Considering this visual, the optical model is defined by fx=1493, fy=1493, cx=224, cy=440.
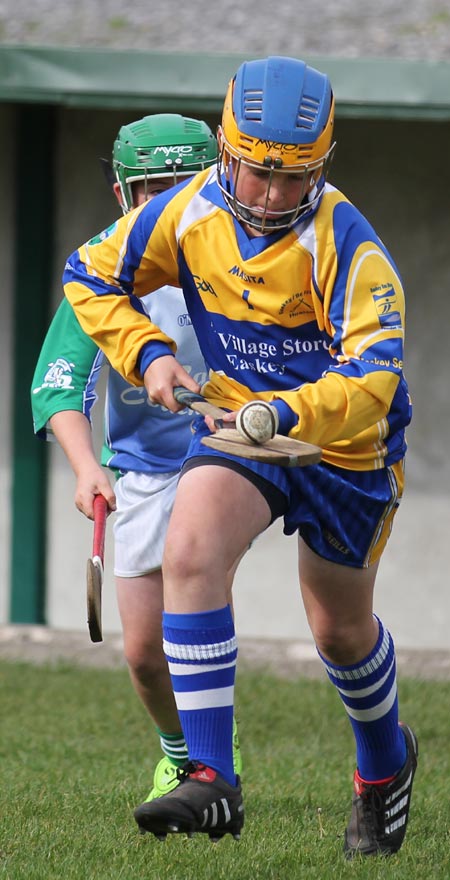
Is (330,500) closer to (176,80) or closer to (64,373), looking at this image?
(64,373)

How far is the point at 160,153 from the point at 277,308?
126cm

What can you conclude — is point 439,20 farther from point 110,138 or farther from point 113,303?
point 113,303

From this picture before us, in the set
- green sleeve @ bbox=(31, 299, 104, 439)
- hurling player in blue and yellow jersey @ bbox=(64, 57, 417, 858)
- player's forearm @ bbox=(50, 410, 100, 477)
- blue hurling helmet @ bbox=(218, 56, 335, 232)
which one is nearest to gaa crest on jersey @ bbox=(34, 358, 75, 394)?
green sleeve @ bbox=(31, 299, 104, 439)

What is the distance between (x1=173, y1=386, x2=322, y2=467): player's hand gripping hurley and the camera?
3422 mm

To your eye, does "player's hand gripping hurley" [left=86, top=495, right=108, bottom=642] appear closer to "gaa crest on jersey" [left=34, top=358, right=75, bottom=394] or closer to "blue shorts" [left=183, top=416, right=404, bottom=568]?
"blue shorts" [left=183, top=416, right=404, bottom=568]

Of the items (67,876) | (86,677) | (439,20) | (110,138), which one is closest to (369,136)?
(439,20)

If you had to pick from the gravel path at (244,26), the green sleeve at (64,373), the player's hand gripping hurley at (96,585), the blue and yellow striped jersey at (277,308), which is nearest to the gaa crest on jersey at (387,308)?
the blue and yellow striped jersey at (277,308)

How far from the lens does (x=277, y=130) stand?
145 inches

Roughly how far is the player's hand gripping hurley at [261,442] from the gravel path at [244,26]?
4.80 m

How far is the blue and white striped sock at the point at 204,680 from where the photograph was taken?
11.9 feet

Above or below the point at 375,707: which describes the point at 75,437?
above

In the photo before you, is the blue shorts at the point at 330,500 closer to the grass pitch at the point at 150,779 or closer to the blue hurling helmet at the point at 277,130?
the blue hurling helmet at the point at 277,130

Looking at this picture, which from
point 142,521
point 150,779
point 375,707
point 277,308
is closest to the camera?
point 277,308

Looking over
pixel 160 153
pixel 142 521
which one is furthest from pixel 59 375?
pixel 160 153
